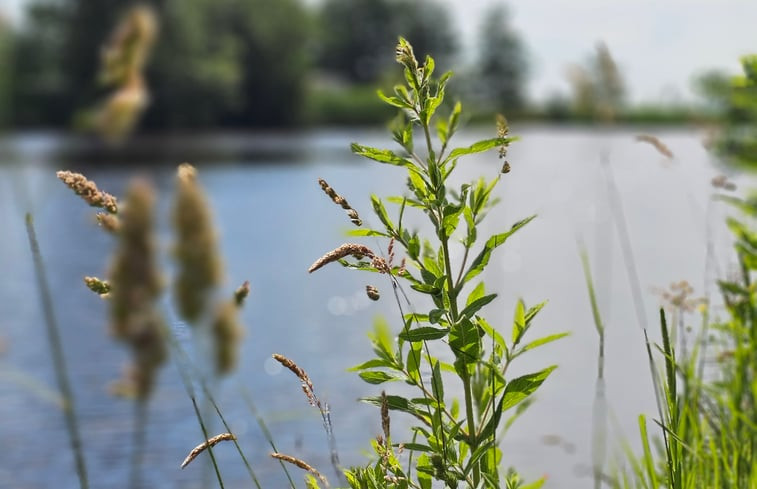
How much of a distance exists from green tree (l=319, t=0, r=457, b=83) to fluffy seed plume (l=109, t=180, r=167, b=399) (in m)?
117

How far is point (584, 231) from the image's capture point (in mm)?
21828

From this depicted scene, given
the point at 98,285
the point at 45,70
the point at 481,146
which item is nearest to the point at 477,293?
the point at 481,146

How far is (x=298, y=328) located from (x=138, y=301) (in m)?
11.3

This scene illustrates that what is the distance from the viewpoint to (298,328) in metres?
12.3

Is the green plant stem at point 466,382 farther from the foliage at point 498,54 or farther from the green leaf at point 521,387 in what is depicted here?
the foliage at point 498,54

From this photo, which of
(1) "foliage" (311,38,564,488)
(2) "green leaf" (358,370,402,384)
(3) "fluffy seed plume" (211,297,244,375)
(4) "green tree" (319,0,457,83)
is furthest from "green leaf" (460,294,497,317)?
(4) "green tree" (319,0,457,83)

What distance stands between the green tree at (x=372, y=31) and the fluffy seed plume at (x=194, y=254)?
117248 mm

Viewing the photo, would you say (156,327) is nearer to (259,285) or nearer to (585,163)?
(259,285)

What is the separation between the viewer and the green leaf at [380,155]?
197 cm

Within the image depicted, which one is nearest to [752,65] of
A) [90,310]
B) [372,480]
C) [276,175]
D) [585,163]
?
[372,480]

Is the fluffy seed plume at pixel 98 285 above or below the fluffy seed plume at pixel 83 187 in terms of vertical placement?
below

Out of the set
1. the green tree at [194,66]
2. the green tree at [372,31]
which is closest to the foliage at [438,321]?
the green tree at [194,66]

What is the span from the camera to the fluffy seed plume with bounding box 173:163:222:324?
1.18 m

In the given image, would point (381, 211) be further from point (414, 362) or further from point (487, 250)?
point (414, 362)
